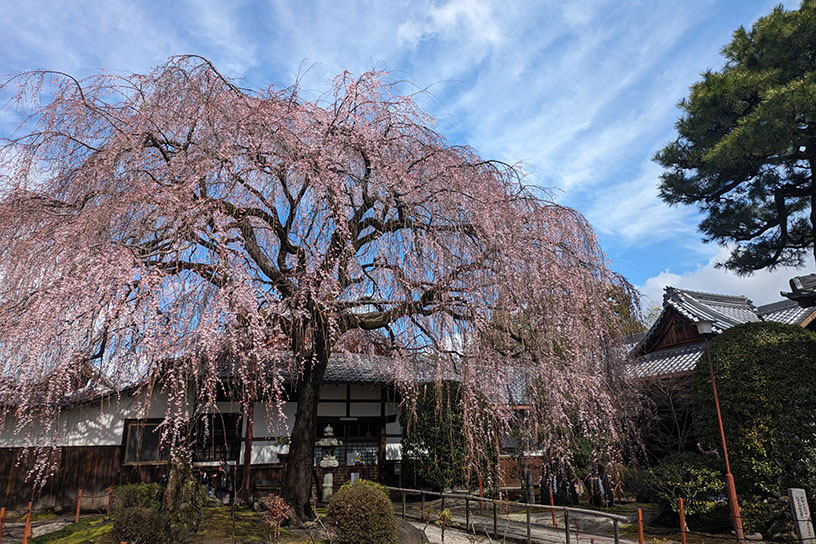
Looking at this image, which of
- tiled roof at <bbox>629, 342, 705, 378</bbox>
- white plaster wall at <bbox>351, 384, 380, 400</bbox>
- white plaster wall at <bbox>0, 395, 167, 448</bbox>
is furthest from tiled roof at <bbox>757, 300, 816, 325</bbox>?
white plaster wall at <bbox>0, 395, 167, 448</bbox>

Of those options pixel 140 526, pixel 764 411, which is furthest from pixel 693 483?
pixel 140 526

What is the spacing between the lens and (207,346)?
18.2 ft

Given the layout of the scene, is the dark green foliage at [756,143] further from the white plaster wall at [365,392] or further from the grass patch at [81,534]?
the grass patch at [81,534]

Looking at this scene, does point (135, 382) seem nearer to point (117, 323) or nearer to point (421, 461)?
point (117, 323)

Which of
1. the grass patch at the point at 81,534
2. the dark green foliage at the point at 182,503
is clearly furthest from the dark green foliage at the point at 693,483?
the grass patch at the point at 81,534

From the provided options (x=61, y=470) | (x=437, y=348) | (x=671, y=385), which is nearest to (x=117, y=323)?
(x=437, y=348)

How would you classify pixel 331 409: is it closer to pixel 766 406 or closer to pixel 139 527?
pixel 139 527

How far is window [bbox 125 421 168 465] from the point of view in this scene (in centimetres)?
1199

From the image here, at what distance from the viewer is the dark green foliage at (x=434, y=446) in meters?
12.2

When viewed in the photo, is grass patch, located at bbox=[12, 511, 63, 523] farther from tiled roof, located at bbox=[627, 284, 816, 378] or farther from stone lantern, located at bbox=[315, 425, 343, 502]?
tiled roof, located at bbox=[627, 284, 816, 378]

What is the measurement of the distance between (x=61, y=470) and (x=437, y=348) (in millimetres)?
9491

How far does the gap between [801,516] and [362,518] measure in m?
6.91

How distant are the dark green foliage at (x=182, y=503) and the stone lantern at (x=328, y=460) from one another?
4.56 m

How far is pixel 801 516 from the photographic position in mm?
8297
